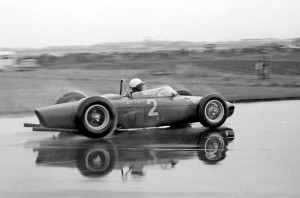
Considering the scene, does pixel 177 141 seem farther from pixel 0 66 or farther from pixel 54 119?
pixel 0 66

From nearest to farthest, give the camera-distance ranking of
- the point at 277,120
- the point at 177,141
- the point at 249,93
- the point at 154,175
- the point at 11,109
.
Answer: the point at 154,175
the point at 177,141
the point at 277,120
the point at 11,109
the point at 249,93

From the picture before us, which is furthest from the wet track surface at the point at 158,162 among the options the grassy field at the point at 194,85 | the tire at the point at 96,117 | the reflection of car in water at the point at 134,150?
the grassy field at the point at 194,85

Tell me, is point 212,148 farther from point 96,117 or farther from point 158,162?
point 96,117

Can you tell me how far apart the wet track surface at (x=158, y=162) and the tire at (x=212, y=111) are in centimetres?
22

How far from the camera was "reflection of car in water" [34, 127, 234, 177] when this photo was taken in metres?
7.12

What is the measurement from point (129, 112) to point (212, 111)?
6.02 feet

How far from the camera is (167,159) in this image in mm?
7375

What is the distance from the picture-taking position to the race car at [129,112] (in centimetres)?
912

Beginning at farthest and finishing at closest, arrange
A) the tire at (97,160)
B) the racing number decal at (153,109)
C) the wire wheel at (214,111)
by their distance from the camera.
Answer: the wire wheel at (214,111) < the racing number decal at (153,109) < the tire at (97,160)

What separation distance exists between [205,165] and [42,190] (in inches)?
93.6

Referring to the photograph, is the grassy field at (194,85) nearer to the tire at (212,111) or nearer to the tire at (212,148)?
the tire at (212,111)

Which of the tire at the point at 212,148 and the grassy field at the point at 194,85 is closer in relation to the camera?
the tire at the point at 212,148

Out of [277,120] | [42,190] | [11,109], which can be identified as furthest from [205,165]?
[11,109]

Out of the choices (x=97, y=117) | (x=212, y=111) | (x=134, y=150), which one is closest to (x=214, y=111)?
(x=212, y=111)
